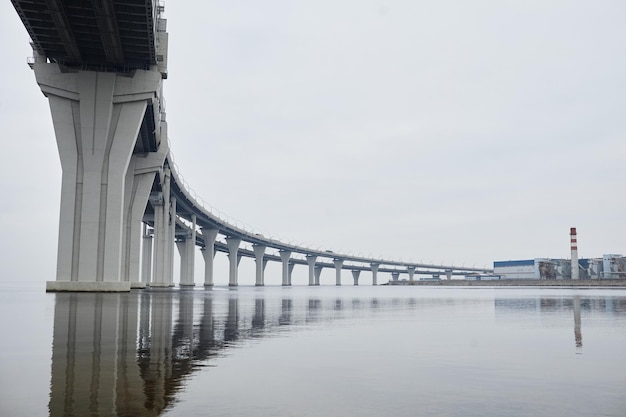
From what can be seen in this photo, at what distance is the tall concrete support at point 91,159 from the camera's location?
171ft

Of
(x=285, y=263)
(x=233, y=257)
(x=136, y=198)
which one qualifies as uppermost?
(x=136, y=198)

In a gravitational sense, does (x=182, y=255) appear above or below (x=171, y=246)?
below

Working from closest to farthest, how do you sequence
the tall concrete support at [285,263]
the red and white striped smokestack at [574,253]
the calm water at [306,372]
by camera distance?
the calm water at [306,372]
the red and white striped smokestack at [574,253]
the tall concrete support at [285,263]

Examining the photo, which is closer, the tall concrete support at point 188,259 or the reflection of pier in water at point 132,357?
the reflection of pier in water at point 132,357

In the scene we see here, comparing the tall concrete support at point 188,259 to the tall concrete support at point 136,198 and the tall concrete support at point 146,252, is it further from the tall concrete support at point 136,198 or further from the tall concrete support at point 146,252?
the tall concrete support at point 136,198

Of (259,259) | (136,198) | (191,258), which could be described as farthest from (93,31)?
(259,259)

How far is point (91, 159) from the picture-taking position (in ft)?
173

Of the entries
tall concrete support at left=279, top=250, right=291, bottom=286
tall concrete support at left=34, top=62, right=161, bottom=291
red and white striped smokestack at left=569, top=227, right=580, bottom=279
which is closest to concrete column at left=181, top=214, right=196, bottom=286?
tall concrete support at left=279, top=250, right=291, bottom=286

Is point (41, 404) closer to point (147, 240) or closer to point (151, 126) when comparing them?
point (151, 126)

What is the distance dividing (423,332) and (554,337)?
3.76 meters

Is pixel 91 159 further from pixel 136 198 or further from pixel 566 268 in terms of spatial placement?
pixel 566 268

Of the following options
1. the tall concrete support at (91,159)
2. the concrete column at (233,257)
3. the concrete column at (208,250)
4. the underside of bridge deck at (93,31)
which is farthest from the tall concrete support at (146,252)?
the underside of bridge deck at (93,31)

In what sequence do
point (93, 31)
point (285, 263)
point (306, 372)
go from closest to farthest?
1. point (306, 372)
2. point (93, 31)
3. point (285, 263)

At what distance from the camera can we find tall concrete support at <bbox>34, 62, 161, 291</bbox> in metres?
52.1
